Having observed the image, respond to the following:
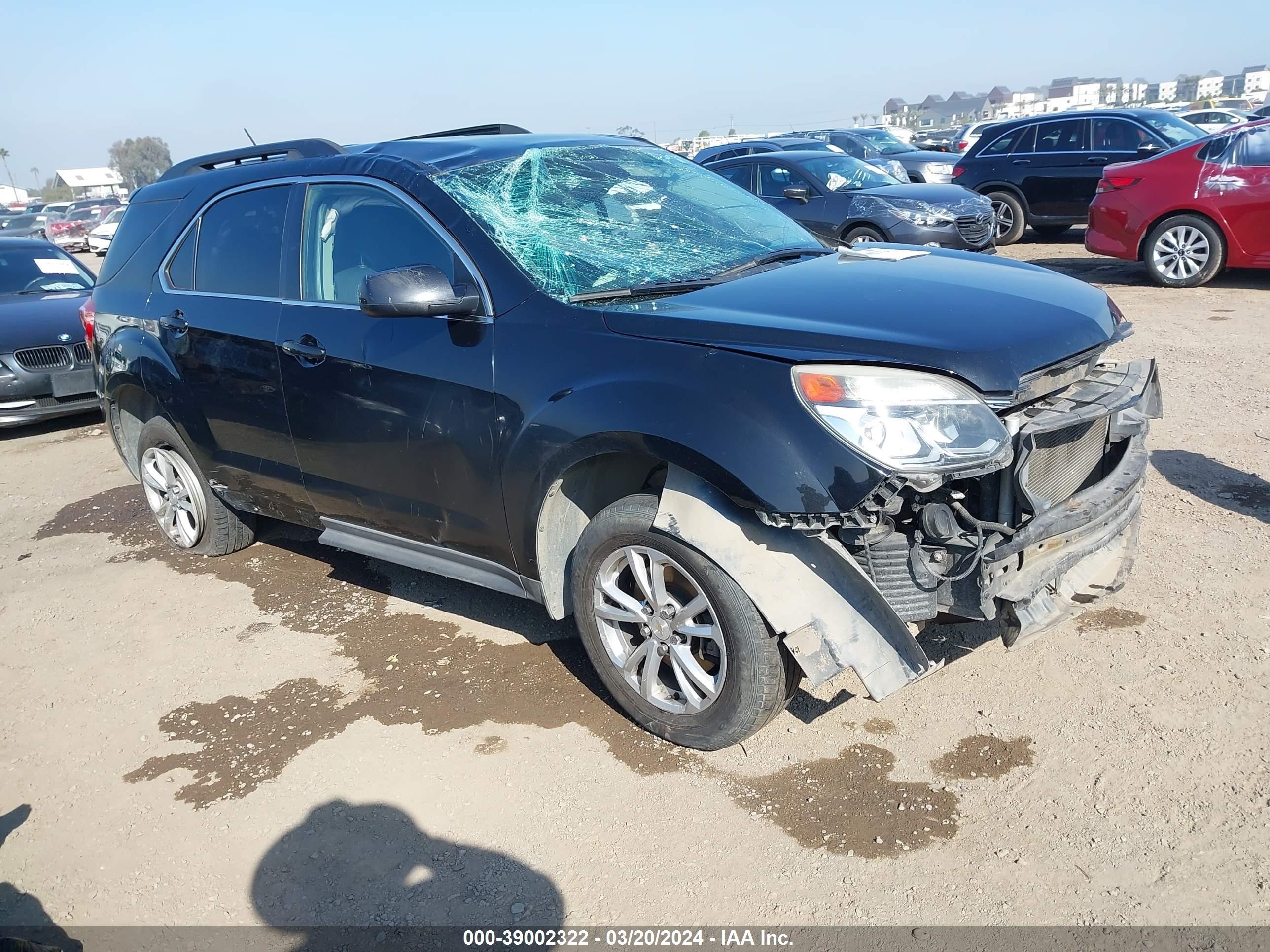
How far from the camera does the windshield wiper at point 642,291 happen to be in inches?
133

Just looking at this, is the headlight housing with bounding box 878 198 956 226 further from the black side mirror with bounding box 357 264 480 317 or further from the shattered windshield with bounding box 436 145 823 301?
the black side mirror with bounding box 357 264 480 317

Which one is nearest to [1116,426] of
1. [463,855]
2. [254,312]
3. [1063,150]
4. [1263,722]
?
[1263,722]

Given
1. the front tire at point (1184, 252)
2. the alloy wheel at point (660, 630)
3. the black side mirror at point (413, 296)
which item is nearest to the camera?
the alloy wheel at point (660, 630)

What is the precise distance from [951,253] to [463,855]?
2831mm

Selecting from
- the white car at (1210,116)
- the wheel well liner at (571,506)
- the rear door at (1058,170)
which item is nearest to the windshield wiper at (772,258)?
the wheel well liner at (571,506)

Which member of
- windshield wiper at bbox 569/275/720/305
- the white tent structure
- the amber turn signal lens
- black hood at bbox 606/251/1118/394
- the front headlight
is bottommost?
the white tent structure

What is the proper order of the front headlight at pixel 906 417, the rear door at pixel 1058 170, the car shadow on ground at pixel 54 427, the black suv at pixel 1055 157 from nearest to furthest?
1. the front headlight at pixel 906 417
2. the car shadow on ground at pixel 54 427
3. the black suv at pixel 1055 157
4. the rear door at pixel 1058 170

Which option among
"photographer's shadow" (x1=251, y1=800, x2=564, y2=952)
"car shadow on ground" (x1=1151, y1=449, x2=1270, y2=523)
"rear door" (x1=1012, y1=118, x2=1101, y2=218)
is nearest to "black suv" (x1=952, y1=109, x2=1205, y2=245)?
"rear door" (x1=1012, y1=118, x2=1101, y2=218)

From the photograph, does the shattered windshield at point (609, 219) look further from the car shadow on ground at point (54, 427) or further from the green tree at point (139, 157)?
the green tree at point (139, 157)

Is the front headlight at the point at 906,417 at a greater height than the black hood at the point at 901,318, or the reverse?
the black hood at the point at 901,318

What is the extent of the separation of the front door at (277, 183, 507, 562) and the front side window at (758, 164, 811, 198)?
8576mm

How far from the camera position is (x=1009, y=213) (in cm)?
1358

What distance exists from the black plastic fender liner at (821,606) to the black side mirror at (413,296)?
123 centimetres

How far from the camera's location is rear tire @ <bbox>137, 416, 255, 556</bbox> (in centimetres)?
511
